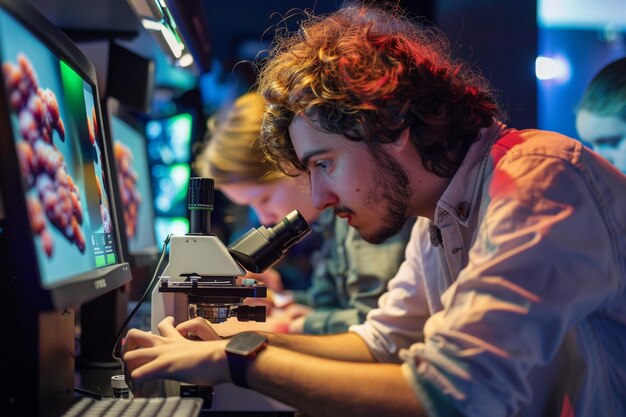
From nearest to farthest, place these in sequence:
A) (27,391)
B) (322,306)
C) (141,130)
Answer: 1. (27,391)
2. (141,130)
3. (322,306)

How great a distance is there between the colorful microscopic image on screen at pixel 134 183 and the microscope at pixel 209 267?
2.61 feet

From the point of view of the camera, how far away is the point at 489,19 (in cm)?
235

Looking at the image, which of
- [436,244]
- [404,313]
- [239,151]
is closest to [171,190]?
[239,151]

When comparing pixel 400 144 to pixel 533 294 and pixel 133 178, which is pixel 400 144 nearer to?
pixel 533 294

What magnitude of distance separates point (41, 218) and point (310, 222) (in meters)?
2.02

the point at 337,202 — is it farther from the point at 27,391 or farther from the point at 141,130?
the point at 141,130

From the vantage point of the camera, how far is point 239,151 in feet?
8.99

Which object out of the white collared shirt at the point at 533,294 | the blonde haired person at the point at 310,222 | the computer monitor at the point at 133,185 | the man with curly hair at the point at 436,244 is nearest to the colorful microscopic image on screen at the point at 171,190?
the blonde haired person at the point at 310,222

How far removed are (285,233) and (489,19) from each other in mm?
1401

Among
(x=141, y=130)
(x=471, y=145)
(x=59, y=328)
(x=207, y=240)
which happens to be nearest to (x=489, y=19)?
(x=471, y=145)

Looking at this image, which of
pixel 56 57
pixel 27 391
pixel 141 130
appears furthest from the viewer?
pixel 141 130

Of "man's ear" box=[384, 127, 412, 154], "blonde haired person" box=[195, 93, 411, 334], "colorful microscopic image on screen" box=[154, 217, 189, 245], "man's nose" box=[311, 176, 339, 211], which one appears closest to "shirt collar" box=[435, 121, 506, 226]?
"man's ear" box=[384, 127, 412, 154]

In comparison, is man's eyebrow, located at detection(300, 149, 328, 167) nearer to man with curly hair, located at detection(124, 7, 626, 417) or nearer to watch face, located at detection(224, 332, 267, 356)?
man with curly hair, located at detection(124, 7, 626, 417)

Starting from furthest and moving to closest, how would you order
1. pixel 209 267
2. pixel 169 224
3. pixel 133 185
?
pixel 169 224, pixel 133 185, pixel 209 267
